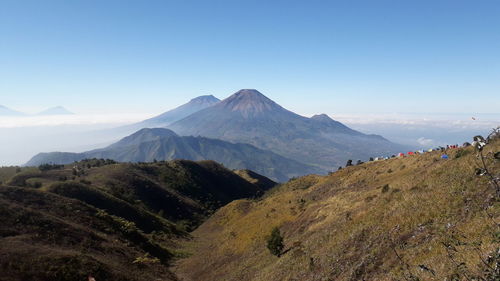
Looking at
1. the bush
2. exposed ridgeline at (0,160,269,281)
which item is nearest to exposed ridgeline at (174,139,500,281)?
the bush

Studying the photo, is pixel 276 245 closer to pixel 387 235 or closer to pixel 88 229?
pixel 387 235

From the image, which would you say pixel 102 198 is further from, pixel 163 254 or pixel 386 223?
pixel 386 223

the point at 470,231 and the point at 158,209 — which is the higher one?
the point at 470,231

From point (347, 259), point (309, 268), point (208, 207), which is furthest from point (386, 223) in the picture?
point (208, 207)

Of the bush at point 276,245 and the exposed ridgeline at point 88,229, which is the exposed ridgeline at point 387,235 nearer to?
the bush at point 276,245

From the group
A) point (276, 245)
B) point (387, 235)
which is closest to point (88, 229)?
point (276, 245)
